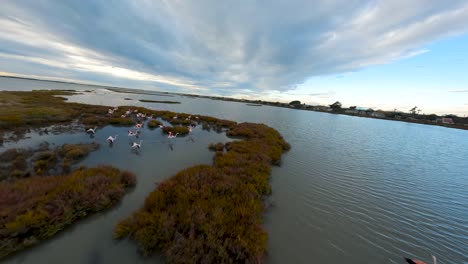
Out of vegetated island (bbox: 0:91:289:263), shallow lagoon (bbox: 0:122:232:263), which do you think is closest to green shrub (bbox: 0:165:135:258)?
vegetated island (bbox: 0:91:289:263)

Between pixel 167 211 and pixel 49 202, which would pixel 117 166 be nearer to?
pixel 49 202

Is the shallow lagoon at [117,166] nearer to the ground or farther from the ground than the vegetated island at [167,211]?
nearer to the ground

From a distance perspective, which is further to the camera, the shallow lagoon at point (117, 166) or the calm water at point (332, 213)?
the calm water at point (332, 213)

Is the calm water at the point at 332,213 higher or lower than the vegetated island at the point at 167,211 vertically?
lower

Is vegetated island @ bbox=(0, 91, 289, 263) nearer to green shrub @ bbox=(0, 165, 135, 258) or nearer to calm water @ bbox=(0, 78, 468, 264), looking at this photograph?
green shrub @ bbox=(0, 165, 135, 258)

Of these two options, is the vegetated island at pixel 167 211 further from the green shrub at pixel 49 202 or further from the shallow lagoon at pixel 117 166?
the shallow lagoon at pixel 117 166

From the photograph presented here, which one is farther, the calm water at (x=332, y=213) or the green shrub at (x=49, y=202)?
the calm water at (x=332, y=213)

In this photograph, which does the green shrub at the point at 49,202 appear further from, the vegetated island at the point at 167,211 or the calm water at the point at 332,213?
the calm water at the point at 332,213

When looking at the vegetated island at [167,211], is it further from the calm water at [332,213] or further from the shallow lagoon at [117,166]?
the calm water at [332,213]

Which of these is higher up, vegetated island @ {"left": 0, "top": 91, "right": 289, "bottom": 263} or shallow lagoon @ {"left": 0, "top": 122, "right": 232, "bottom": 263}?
vegetated island @ {"left": 0, "top": 91, "right": 289, "bottom": 263}

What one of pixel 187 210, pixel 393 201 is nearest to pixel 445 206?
pixel 393 201

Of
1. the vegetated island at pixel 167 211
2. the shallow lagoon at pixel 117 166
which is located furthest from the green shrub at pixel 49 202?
the shallow lagoon at pixel 117 166
